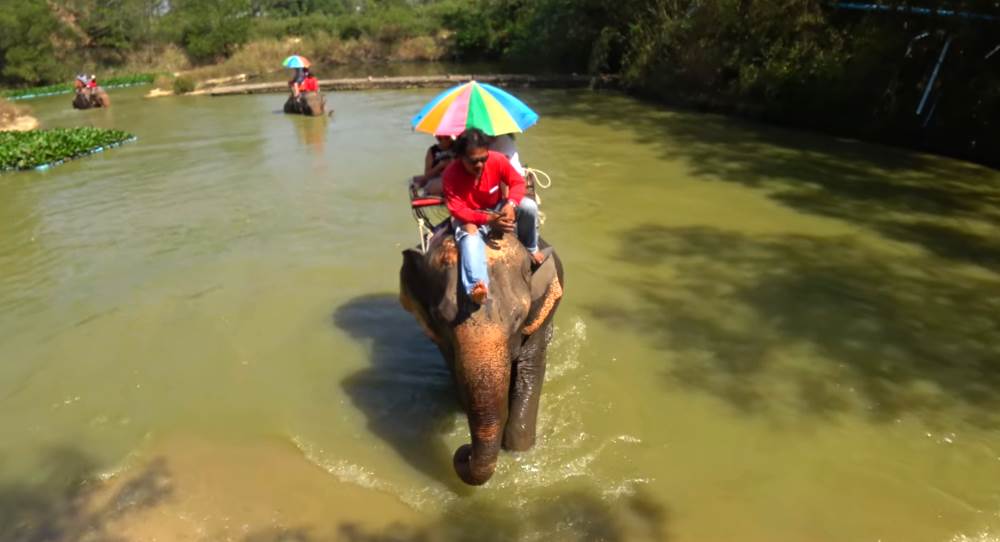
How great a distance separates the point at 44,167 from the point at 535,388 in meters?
14.4

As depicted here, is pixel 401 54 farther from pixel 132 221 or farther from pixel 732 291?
pixel 732 291

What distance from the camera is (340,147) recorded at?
15.8 metres

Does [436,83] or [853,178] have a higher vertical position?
[853,178]

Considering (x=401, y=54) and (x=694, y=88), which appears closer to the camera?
(x=694, y=88)

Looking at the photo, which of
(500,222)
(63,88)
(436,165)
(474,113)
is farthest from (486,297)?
(63,88)

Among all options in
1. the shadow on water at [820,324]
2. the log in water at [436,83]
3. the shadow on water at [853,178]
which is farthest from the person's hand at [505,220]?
the log in water at [436,83]

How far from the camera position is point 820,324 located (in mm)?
6836

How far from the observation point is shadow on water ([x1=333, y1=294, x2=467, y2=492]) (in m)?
5.23

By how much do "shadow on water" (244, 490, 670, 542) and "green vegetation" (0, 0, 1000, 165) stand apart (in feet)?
36.1

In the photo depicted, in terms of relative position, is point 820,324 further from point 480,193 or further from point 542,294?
point 480,193

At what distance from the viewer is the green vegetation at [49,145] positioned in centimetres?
1505

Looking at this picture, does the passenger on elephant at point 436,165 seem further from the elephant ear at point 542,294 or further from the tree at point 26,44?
the tree at point 26,44

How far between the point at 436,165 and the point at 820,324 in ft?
12.9

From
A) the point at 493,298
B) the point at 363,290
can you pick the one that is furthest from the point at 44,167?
the point at 493,298
